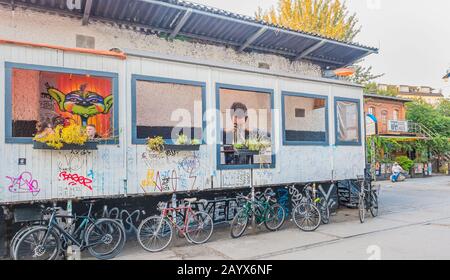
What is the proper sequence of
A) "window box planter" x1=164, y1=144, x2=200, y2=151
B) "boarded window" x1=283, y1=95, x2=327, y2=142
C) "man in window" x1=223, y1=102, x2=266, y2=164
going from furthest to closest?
"man in window" x1=223, y1=102, x2=266, y2=164 < "boarded window" x1=283, y1=95, x2=327, y2=142 < "window box planter" x1=164, y1=144, x2=200, y2=151

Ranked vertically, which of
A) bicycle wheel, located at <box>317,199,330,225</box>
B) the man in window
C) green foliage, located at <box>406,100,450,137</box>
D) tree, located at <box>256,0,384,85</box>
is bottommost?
bicycle wheel, located at <box>317,199,330,225</box>

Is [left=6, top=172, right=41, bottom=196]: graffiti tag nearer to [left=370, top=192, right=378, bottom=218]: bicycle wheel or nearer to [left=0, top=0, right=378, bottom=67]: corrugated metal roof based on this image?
[left=0, top=0, right=378, bottom=67]: corrugated metal roof

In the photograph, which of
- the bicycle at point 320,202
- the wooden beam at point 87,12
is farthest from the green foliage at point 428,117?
the wooden beam at point 87,12

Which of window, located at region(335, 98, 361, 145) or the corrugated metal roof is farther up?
the corrugated metal roof

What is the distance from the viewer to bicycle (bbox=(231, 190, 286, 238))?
7941mm

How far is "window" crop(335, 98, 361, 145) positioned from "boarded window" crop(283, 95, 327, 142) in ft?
1.54

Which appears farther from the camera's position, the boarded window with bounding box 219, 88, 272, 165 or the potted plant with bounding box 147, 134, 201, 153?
the boarded window with bounding box 219, 88, 272, 165

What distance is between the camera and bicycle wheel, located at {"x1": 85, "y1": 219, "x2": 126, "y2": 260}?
6398 millimetres

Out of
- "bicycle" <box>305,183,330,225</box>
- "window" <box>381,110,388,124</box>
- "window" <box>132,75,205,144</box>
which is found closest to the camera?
"window" <box>132,75,205,144</box>

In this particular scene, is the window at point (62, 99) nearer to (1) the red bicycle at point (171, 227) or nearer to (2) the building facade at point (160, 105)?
(2) the building facade at point (160, 105)

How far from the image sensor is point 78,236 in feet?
20.9

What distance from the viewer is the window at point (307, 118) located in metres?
10.2

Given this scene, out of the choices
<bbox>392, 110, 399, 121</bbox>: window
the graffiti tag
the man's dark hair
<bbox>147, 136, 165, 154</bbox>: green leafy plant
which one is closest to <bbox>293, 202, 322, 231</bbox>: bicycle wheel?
<bbox>147, 136, 165, 154</bbox>: green leafy plant

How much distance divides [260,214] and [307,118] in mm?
4206
